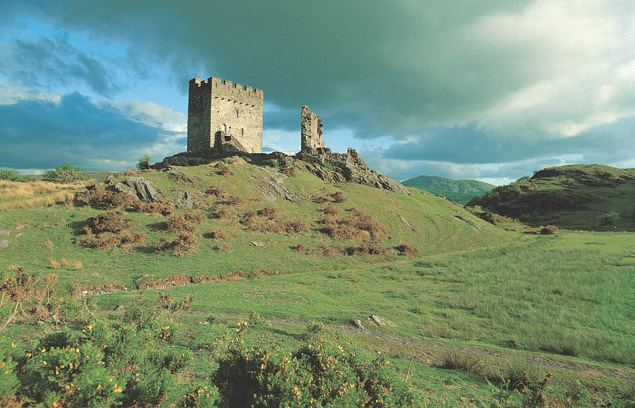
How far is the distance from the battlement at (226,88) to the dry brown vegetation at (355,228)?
1229 inches

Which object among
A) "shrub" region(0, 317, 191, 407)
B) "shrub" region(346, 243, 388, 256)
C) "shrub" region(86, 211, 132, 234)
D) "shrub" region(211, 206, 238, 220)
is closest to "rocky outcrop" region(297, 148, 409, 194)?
"shrub" region(211, 206, 238, 220)

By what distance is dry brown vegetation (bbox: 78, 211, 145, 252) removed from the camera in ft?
95.5

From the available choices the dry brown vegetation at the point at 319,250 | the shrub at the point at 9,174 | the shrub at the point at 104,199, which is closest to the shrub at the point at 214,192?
the shrub at the point at 104,199

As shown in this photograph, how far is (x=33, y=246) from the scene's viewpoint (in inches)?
1077

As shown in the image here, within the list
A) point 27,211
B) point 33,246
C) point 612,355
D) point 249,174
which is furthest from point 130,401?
point 249,174

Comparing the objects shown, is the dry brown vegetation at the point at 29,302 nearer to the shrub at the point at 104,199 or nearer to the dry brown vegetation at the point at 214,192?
the shrub at the point at 104,199

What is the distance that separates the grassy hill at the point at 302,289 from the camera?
11539 mm

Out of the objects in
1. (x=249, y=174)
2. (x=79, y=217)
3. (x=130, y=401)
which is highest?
(x=249, y=174)

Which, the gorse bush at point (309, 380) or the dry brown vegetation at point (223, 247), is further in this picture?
the dry brown vegetation at point (223, 247)

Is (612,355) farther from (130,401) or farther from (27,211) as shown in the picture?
(27,211)

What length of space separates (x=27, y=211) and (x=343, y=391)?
3491cm

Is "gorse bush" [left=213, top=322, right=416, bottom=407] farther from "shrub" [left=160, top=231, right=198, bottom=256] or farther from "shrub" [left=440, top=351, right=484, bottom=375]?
"shrub" [left=160, top=231, right=198, bottom=256]

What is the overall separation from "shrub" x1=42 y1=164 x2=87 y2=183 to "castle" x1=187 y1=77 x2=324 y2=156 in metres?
16.9

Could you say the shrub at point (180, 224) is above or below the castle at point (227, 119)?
below
